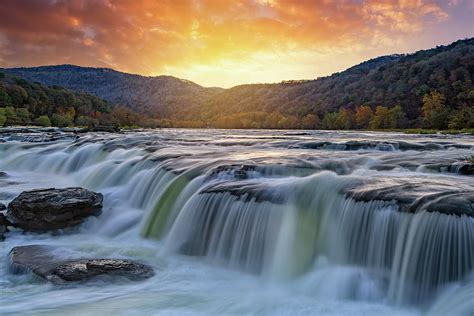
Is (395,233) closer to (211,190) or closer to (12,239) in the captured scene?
(211,190)

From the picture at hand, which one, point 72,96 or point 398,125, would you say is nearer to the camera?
point 398,125

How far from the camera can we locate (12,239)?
9.33 meters

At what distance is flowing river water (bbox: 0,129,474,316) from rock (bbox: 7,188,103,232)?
0.31m

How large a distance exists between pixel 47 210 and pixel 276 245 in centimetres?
574

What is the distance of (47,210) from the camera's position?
32.7 ft

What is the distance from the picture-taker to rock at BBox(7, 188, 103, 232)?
32.2ft

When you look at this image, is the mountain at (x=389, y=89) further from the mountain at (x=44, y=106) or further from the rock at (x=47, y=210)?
the rock at (x=47, y=210)

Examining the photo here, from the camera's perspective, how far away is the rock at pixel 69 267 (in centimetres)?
687

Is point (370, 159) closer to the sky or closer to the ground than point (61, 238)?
closer to the sky

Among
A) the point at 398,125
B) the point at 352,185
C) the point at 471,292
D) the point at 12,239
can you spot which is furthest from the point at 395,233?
the point at 398,125

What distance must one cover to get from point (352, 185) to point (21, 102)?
95.5 meters

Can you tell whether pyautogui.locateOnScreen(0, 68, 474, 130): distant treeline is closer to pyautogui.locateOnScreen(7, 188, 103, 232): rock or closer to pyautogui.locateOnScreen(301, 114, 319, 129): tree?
pyautogui.locateOnScreen(301, 114, 319, 129): tree

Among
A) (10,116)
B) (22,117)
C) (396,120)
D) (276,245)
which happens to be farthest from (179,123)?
(276,245)

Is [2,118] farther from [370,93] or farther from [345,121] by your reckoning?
[370,93]
